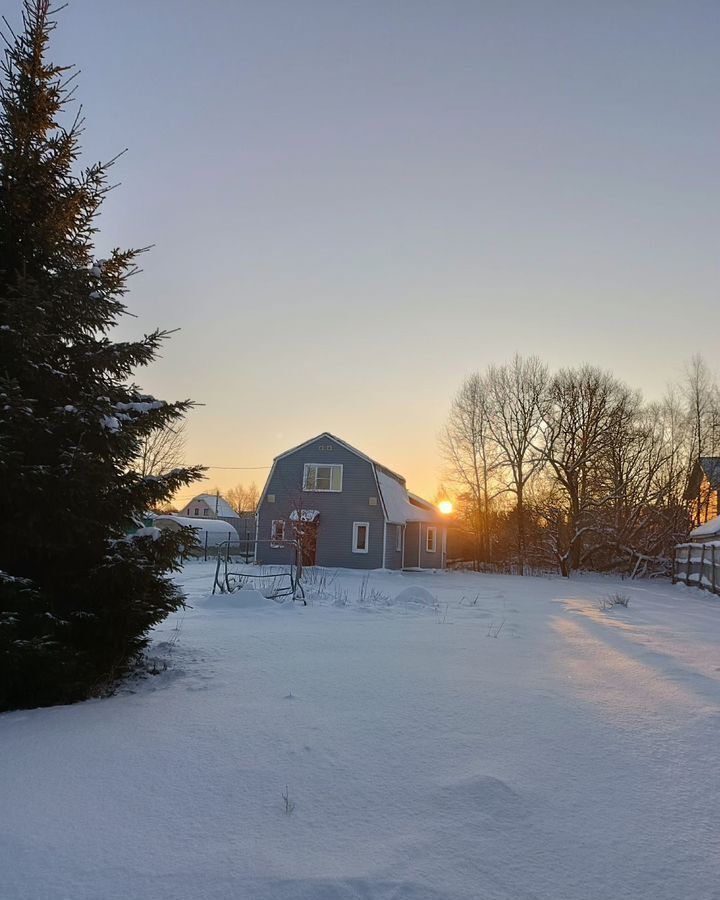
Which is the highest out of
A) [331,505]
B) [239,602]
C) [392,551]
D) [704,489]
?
[704,489]

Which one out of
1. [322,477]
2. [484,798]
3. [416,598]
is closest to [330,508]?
[322,477]

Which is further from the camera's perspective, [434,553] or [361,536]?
[434,553]

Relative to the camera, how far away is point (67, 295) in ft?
18.3

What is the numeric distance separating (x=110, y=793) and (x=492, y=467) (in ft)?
119

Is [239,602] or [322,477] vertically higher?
[322,477]

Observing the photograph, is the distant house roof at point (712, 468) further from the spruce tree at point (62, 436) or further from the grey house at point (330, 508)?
the spruce tree at point (62, 436)

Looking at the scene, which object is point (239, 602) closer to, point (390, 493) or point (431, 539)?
point (390, 493)

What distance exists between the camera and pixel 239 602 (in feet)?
38.1

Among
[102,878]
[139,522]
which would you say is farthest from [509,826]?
[139,522]

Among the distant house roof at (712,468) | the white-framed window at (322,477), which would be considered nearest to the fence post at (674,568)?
the distant house roof at (712,468)

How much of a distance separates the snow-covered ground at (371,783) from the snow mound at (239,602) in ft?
15.7

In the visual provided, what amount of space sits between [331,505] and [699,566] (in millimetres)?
15028

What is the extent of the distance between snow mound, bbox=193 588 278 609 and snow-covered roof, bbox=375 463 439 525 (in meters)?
15.4

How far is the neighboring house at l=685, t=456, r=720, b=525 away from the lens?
108ft
